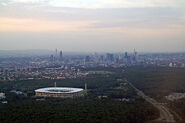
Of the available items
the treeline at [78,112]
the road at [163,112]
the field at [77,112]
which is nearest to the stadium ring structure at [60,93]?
the field at [77,112]

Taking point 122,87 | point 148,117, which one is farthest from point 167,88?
point 148,117

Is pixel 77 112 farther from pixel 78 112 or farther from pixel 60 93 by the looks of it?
pixel 60 93

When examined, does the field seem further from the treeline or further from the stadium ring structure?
the stadium ring structure

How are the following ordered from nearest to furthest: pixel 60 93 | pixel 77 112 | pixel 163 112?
pixel 77 112, pixel 163 112, pixel 60 93

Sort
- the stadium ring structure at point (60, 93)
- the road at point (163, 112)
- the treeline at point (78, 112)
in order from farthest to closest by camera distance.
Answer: the stadium ring structure at point (60, 93) → the road at point (163, 112) → the treeline at point (78, 112)

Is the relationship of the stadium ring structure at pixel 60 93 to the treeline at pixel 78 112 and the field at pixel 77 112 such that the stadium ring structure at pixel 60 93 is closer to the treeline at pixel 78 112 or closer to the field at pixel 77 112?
the field at pixel 77 112

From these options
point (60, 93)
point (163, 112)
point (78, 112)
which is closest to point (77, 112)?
point (78, 112)

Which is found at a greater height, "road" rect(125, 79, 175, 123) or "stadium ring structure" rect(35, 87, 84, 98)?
"stadium ring structure" rect(35, 87, 84, 98)

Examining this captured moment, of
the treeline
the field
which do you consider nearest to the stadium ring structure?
the field

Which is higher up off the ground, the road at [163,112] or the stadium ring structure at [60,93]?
the stadium ring structure at [60,93]

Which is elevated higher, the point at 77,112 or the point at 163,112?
the point at 77,112

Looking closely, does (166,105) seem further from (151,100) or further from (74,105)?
(74,105)
